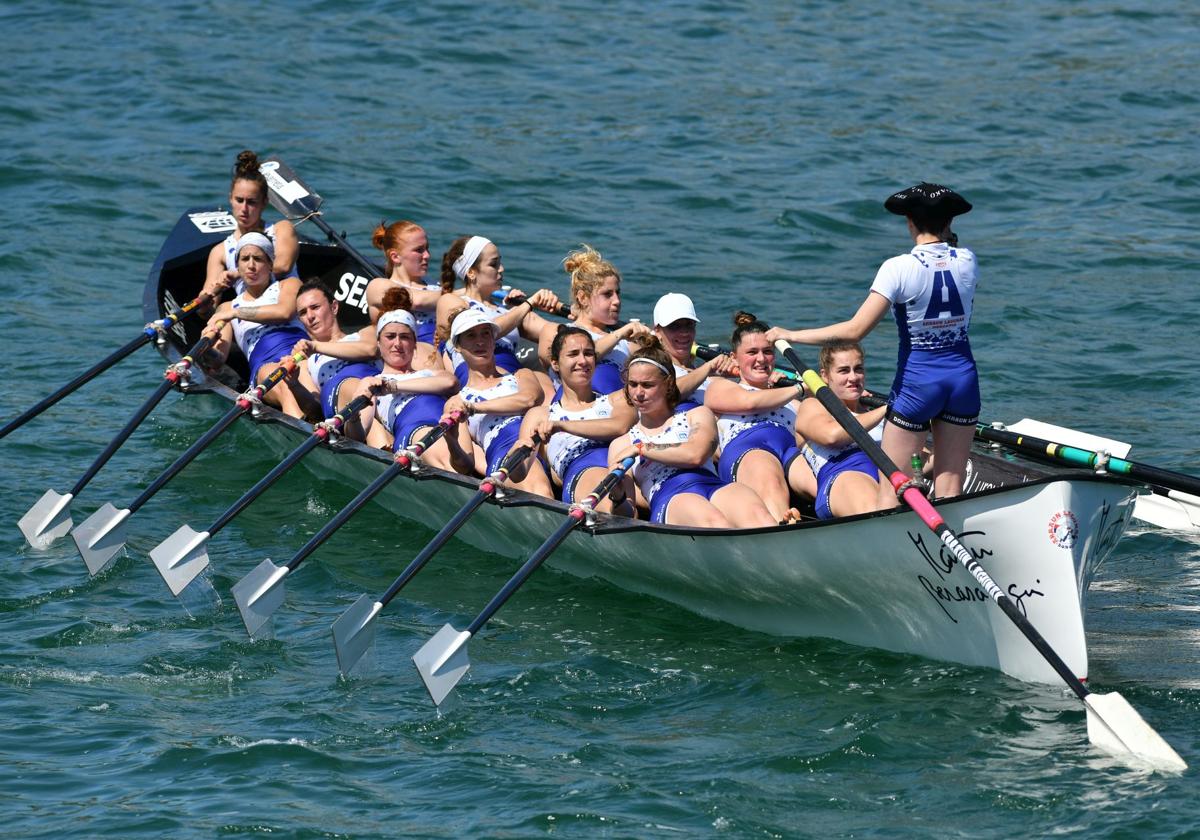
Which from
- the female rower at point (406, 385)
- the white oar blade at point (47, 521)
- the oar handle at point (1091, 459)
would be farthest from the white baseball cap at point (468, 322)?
the oar handle at point (1091, 459)

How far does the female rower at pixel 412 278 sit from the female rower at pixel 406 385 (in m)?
0.71

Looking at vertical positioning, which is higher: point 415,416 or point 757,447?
point 757,447

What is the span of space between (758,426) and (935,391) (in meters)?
1.74

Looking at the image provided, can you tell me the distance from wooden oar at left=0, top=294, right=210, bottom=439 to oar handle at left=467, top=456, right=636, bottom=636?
4.04 metres

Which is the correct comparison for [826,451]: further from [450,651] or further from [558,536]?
[450,651]

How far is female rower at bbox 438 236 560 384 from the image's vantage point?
34.8ft

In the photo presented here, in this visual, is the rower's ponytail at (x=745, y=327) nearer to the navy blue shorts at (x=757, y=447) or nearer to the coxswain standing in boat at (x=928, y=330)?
the navy blue shorts at (x=757, y=447)

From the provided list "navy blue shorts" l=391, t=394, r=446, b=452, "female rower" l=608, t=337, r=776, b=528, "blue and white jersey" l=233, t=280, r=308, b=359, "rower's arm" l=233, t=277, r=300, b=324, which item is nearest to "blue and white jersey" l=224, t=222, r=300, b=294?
"blue and white jersey" l=233, t=280, r=308, b=359

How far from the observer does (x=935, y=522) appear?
7418 mm

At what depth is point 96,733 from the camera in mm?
7859

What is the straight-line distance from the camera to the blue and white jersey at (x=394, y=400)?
1038 cm

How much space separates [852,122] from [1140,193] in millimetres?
3690

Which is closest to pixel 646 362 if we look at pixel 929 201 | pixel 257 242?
pixel 929 201

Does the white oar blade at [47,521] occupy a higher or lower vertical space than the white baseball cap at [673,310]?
lower
